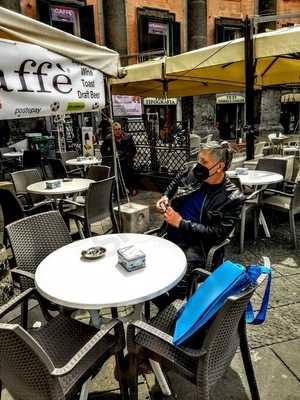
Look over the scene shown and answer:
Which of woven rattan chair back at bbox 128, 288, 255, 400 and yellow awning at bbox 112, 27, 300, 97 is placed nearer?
woven rattan chair back at bbox 128, 288, 255, 400

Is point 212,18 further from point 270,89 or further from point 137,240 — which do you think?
point 137,240

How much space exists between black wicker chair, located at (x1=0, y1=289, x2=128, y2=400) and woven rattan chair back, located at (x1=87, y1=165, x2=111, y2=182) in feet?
10.5

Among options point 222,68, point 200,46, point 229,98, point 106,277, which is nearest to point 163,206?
point 106,277

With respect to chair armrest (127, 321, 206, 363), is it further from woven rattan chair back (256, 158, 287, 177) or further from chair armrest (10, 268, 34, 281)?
woven rattan chair back (256, 158, 287, 177)

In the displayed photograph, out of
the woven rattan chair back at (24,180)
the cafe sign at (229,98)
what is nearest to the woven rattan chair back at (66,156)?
the woven rattan chair back at (24,180)

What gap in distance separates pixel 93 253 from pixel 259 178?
2947mm

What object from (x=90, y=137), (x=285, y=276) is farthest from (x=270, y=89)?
(x=285, y=276)

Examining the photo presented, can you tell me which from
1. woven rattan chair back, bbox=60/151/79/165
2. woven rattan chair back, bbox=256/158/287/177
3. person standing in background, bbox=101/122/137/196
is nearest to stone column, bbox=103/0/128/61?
woven rattan chair back, bbox=60/151/79/165

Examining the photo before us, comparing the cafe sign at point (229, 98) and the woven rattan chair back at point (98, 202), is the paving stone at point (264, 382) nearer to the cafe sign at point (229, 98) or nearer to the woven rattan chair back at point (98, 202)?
the woven rattan chair back at point (98, 202)

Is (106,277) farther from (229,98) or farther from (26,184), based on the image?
(229,98)

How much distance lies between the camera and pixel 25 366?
1290 mm

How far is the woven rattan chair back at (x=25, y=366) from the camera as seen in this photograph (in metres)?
1.21

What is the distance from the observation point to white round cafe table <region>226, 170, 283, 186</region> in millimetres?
4008

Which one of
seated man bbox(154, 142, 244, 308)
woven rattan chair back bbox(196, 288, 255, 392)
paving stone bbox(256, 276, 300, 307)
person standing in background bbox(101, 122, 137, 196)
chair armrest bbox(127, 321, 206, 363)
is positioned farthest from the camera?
person standing in background bbox(101, 122, 137, 196)
